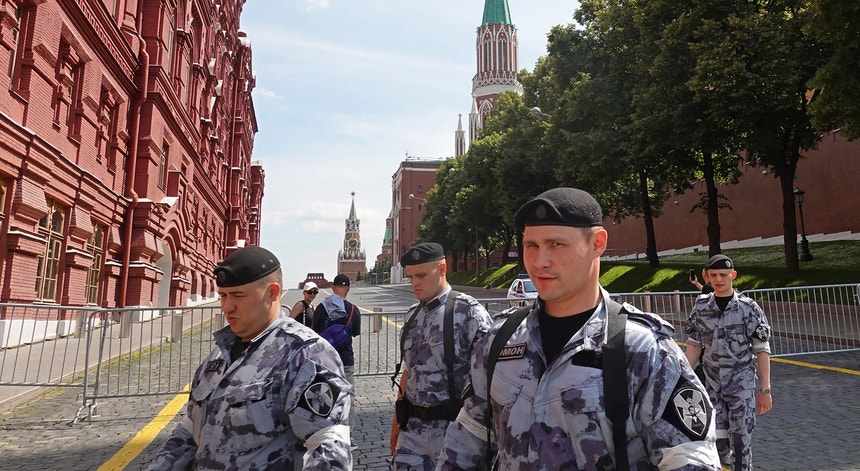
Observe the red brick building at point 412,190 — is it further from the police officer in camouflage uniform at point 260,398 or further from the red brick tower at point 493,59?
the police officer in camouflage uniform at point 260,398

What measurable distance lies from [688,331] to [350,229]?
188 m

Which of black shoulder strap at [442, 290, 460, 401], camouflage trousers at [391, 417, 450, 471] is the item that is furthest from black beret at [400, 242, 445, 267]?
camouflage trousers at [391, 417, 450, 471]

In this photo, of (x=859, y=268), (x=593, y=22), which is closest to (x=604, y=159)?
(x=593, y=22)

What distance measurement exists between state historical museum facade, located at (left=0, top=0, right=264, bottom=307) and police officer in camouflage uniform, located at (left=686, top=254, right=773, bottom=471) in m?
13.4

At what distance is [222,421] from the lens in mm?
2352

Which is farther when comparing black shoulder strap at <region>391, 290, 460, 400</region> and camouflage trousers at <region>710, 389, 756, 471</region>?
camouflage trousers at <region>710, 389, 756, 471</region>

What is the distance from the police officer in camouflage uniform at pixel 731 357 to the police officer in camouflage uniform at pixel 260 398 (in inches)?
143

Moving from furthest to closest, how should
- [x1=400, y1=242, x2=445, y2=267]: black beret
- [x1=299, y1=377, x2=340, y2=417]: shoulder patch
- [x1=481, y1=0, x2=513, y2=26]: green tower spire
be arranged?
[x1=481, y1=0, x2=513, y2=26]: green tower spire, [x1=400, y1=242, x2=445, y2=267]: black beret, [x1=299, y1=377, x2=340, y2=417]: shoulder patch

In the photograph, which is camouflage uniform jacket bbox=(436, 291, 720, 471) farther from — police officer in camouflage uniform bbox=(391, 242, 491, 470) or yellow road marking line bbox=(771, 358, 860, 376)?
yellow road marking line bbox=(771, 358, 860, 376)

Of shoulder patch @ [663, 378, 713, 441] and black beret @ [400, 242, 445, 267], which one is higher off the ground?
black beret @ [400, 242, 445, 267]

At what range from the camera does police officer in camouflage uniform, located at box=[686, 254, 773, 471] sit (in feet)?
14.9

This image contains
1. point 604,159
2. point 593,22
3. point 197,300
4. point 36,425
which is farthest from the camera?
point 197,300

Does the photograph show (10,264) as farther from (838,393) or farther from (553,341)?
(838,393)

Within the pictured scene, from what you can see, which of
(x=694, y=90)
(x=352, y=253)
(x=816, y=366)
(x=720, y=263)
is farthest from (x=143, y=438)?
(x=352, y=253)
